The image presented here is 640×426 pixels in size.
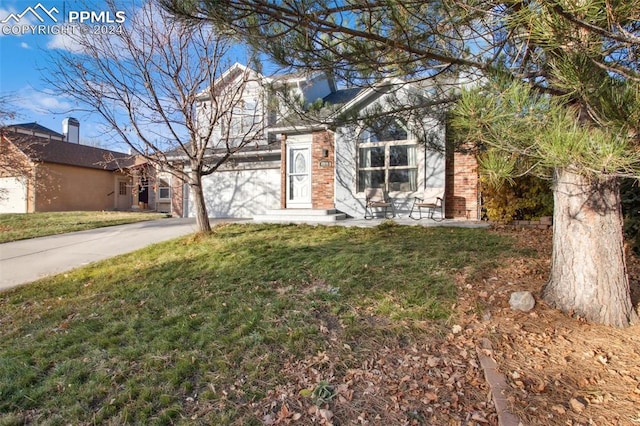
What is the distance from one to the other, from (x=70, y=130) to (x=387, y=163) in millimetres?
26628

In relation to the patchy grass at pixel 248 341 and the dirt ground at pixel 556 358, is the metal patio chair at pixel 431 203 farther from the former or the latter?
the dirt ground at pixel 556 358

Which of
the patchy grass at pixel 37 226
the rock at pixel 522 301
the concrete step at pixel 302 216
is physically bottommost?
the rock at pixel 522 301

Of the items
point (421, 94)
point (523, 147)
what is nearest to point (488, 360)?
point (523, 147)

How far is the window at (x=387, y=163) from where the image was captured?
1004cm

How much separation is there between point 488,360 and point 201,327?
8.79 ft

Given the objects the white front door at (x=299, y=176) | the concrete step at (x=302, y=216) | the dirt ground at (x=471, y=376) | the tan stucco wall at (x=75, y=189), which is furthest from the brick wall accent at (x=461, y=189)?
the tan stucco wall at (x=75, y=189)

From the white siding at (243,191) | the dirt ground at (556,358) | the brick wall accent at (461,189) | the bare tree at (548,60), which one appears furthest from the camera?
the white siding at (243,191)

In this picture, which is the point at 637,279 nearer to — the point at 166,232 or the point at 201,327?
the point at 201,327

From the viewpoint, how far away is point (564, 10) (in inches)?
71.1

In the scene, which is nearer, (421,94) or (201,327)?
(201,327)

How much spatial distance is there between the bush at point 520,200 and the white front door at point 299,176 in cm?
565

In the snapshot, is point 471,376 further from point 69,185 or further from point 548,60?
point 69,185

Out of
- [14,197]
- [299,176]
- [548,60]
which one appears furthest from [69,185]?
[548,60]

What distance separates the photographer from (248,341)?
3.19 meters
